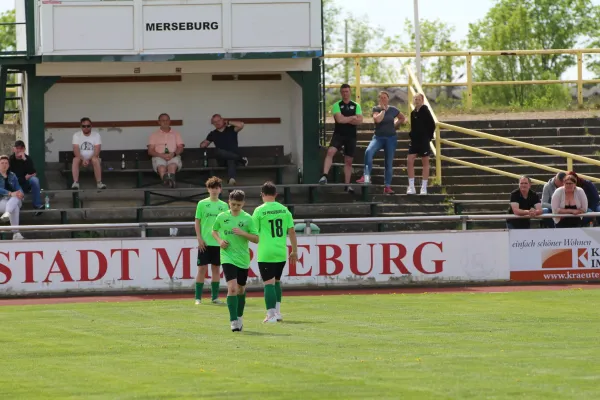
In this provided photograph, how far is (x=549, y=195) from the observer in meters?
24.4

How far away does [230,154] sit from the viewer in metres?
27.2

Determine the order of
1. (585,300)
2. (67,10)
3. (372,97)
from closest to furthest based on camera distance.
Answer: (585,300) → (67,10) → (372,97)

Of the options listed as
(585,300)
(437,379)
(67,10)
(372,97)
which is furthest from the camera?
(372,97)

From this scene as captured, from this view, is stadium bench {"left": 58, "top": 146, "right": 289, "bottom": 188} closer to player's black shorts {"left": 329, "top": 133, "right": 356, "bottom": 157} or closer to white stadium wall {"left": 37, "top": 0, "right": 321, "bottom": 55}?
player's black shorts {"left": 329, "top": 133, "right": 356, "bottom": 157}

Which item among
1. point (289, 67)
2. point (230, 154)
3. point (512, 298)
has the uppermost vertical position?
point (289, 67)

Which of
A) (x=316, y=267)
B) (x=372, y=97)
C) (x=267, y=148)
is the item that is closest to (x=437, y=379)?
(x=316, y=267)

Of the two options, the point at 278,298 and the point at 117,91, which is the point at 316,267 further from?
the point at 117,91

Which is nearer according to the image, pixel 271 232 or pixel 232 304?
pixel 232 304

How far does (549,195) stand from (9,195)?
1018 cm

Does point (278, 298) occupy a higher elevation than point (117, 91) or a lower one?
lower

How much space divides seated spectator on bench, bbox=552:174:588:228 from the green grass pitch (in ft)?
14.0

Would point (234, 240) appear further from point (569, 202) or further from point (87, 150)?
point (87, 150)

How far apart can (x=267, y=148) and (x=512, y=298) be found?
10347mm

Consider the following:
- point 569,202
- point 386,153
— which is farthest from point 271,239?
point 386,153
